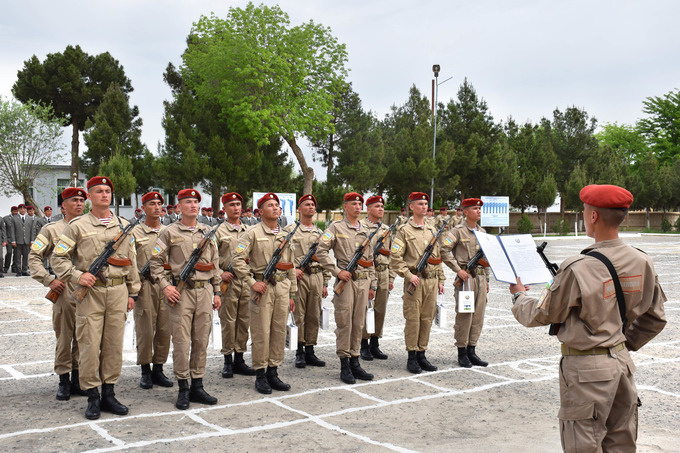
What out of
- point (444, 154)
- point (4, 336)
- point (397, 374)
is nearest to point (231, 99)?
point (444, 154)

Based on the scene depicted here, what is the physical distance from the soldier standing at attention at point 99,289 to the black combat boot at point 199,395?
712 millimetres

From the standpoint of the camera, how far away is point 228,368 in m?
7.86

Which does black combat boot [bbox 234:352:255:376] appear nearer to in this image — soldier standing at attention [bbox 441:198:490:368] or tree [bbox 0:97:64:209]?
soldier standing at attention [bbox 441:198:490:368]

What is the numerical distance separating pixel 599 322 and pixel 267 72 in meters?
36.2

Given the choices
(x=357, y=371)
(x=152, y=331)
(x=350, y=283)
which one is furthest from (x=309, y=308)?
(x=152, y=331)

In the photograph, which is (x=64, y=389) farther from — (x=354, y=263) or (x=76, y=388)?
(x=354, y=263)

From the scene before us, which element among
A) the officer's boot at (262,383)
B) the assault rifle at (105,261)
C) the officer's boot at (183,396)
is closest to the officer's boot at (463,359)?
the officer's boot at (262,383)

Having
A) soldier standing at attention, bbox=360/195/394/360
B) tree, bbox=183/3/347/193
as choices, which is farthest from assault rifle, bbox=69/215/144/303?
tree, bbox=183/3/347/193

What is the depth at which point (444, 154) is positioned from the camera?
147ft

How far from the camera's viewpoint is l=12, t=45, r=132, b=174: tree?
4766 cm

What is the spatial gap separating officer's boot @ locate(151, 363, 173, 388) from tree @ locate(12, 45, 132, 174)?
43.1 metres

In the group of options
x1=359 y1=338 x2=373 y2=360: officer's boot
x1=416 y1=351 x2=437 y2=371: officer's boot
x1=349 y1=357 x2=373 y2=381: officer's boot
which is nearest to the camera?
x1=349 y1=357 x2=373 y2=381: officer's boot

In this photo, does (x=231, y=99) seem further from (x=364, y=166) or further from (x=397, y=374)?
(x=397, y=374)

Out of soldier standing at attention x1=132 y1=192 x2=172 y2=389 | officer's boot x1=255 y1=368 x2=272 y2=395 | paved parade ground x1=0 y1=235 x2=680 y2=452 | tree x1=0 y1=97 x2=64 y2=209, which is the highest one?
tree x1=0 y1=97 x2=64 y2=209
